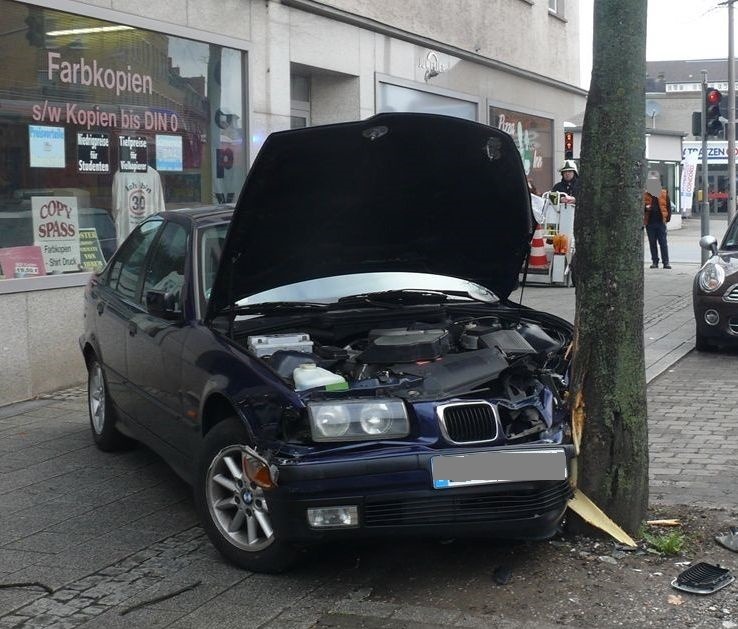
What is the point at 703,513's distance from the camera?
5.50 metres

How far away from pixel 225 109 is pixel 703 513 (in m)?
7.89

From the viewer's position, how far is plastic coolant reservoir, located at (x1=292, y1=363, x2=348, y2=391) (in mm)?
4793

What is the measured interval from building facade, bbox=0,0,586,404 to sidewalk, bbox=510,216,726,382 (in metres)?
3.54

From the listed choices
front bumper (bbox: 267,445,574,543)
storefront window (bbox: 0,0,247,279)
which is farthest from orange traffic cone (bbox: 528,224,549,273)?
front bumper (bbox: 267,445,574,543)

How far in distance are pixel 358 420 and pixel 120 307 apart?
8.62ft

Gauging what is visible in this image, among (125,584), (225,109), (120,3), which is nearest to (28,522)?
(125,584)

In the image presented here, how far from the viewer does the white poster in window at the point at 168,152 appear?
35.7 ft

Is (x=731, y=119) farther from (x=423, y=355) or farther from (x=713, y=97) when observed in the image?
(x=423, y=355)

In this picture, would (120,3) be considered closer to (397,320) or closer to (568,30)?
(397,320)

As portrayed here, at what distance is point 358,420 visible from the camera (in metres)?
4.53

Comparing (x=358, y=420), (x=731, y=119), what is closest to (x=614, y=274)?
(x=358, y=420)

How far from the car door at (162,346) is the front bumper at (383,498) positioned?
48.6 inches

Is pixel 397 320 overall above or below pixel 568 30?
below

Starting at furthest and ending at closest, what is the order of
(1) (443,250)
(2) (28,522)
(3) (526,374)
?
(1) (443,250) → (2) (28,522) → (3) (526,374)
